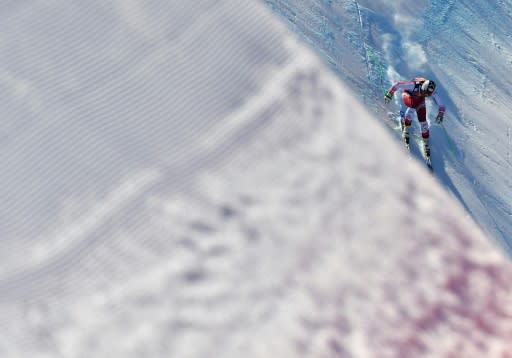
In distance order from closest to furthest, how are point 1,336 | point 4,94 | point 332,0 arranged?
point 1,336
point 4,94
point 332,0

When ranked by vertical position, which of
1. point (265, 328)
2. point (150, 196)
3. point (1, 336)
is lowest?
point (1, 336)

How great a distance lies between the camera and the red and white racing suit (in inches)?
109

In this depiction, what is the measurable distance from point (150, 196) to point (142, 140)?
30cm

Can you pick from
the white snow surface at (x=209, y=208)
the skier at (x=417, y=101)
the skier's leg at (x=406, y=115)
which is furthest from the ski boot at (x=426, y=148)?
the white snow surface at (x=209, y=208)

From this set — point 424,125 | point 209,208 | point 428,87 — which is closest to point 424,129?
point 424,125

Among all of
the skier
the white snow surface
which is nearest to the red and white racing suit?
the skier

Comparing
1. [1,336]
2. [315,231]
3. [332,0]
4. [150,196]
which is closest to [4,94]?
[150,196]

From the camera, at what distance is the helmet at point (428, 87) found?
107 inches

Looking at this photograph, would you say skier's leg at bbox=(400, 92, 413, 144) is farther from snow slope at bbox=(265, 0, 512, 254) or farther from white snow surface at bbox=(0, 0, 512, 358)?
white snow surface at bbox=(0, 0, 512, 358)

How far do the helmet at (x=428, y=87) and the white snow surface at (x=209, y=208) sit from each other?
37 cm

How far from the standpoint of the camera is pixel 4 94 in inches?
99.6

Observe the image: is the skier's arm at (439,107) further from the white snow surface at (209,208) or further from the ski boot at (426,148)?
the white snow surface at (209,208)

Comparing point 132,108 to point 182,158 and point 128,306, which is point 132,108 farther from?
point 128,306

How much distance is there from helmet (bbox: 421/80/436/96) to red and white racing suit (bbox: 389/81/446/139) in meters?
0.03
